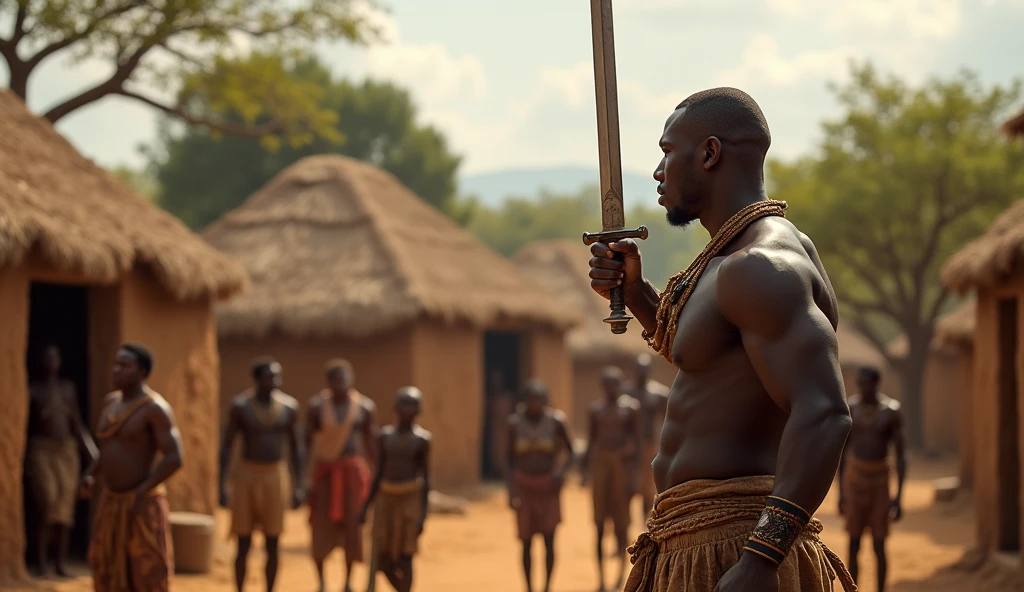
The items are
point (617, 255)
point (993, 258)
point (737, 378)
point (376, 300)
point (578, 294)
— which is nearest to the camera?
point (737, 378)

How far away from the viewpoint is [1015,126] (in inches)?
384

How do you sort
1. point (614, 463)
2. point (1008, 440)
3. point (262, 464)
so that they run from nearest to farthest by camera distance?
point (262, 464), point (1008, 440), point (614, 463)

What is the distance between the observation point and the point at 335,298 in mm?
16625

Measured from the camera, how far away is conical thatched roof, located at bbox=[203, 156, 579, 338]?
647 inches

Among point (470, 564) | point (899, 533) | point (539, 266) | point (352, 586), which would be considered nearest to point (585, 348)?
point (539, 266)

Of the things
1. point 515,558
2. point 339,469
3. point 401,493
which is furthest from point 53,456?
point 515,558

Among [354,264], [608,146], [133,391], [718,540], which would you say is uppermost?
[354,264]

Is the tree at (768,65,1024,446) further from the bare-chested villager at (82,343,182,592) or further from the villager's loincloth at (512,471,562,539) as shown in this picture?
the bare-chested villager at (82,343,182,592)

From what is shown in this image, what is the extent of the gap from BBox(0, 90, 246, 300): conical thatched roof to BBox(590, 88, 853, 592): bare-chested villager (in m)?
6.86

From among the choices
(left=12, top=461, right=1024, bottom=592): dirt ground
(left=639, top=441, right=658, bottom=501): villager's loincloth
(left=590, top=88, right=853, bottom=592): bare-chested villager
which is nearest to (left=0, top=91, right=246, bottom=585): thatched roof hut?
(left=12, top=461, right=1024, bottom=592): dirt ground

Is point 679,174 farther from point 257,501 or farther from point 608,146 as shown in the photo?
point 257,501

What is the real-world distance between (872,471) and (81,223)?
6263 mm

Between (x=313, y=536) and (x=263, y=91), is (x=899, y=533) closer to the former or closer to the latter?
(x=313, y=536)

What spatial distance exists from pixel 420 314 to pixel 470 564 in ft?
15.7
